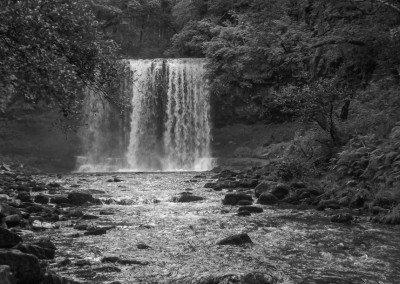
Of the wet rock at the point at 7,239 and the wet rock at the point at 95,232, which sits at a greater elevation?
the wet rock at the point at 7,239

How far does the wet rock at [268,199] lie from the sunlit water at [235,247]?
1.10 metres

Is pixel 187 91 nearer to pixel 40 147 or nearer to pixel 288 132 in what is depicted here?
pixel 288 132

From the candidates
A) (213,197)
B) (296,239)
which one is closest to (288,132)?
(213,197)

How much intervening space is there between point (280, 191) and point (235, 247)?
7.65 m

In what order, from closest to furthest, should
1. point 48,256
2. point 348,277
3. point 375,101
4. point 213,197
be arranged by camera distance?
point 348,277 < point 48,256 < point 213,197 < point 375,101

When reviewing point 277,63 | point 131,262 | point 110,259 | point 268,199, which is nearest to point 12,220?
point 110,259

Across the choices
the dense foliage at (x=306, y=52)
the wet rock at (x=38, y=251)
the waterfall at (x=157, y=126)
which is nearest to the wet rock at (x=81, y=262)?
the wet rock at (x=38, y=251)

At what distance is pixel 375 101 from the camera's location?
797 inches

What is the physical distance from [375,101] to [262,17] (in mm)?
6769

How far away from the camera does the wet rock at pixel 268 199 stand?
15.2 m

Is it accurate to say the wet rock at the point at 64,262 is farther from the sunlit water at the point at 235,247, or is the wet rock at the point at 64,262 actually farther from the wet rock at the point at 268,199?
the wet rock at the point at 268,199

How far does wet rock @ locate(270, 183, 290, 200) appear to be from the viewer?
16.1 m

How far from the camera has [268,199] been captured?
597 inches

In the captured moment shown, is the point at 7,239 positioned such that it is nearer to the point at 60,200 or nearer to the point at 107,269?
the point at 107,269
